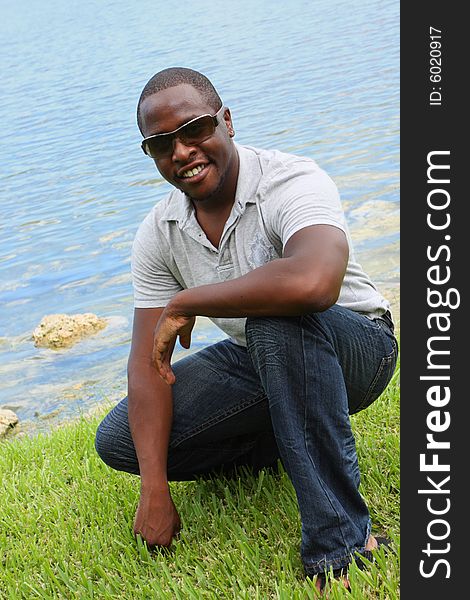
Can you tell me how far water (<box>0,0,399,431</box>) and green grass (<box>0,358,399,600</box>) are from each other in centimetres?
260

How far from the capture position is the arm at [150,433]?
11.4 feet

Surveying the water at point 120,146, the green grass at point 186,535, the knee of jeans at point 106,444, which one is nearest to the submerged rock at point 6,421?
the water at point 120,146

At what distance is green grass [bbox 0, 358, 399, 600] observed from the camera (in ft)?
10.3

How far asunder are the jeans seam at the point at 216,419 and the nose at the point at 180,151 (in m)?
0.83

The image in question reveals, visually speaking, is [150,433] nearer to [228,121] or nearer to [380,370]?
[380,370]

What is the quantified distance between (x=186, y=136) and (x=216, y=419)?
0.97 metres

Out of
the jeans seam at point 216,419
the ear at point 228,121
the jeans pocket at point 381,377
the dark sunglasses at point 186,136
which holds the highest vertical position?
the ear at point 228,121

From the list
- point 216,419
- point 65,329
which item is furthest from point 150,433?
point 65,329

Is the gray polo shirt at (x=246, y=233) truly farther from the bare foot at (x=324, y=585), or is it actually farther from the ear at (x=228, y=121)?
the bare foot at (x=324, y=585)

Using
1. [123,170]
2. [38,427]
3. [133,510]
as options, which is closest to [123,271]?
[38,427]

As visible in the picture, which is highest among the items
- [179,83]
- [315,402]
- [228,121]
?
[179,83]

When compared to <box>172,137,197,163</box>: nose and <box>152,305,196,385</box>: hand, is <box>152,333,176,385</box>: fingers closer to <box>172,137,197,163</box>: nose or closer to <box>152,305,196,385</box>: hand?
<box>152,305,196,385</box>: hand

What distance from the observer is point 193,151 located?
11.0 ft

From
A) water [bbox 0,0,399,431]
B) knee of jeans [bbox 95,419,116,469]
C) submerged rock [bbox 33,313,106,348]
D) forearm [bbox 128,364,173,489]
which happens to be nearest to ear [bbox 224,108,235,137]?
forearm [bbox 128,364,173,489]
